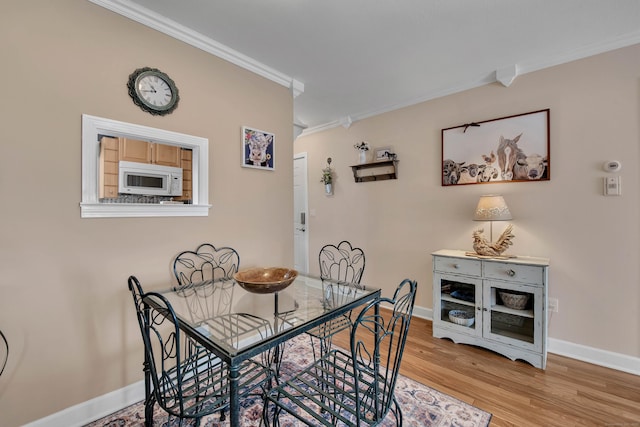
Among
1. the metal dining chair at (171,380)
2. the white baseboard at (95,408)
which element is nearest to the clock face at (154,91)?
the metal dining chair at (171,380)

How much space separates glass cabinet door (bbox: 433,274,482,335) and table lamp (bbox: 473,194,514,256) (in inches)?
11.6

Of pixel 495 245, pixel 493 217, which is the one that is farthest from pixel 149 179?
pixel 495 245

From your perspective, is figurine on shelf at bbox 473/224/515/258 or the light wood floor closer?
the light wood floor

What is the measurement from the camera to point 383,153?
335 centimetres

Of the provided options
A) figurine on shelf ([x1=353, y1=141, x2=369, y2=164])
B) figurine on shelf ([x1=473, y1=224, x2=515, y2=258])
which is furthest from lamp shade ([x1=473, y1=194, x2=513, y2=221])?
figurine on shelf ([x1=353, y1=141, x2=369, y2=164])

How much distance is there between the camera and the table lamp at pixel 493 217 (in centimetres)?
233

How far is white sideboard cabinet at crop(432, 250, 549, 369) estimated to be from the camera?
6.87 ft

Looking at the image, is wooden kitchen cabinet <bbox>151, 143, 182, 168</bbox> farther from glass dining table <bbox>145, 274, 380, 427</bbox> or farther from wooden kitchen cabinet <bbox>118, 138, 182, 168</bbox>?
glass dining table <bbox>145, 274, 380, 427</bbox>

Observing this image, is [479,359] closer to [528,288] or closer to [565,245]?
[528,288]

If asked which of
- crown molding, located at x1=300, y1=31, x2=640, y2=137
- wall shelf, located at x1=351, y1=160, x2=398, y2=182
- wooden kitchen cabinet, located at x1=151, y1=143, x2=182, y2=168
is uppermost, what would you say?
crown molding, located at x1=300, y1=31, x2=640, y2=137

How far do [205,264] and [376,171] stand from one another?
2254 mm

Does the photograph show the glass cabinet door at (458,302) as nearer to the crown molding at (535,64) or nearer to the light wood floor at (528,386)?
the light wood floor at (528,386)

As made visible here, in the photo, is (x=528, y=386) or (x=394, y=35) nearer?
(x=528, y=386)

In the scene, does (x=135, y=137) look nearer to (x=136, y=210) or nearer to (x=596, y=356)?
(x=136, y=210)
